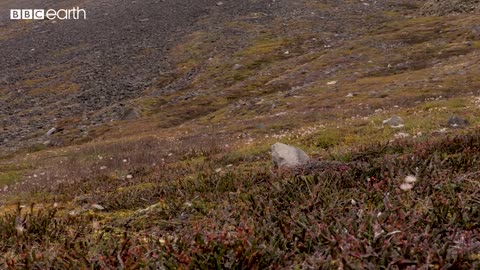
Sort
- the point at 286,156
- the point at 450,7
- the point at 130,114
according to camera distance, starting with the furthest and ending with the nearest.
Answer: the point at 450,7 → the point at 130,114 → the point at 286,156

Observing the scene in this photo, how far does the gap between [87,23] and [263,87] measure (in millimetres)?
49917

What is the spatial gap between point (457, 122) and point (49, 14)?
94846mm

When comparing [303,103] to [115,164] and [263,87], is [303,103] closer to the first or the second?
[263,87]

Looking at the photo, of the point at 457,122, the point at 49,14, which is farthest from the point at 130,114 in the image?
the point at 49,14

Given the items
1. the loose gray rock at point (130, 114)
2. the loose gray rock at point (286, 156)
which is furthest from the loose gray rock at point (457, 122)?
the loose gray rock at point (130, 114)

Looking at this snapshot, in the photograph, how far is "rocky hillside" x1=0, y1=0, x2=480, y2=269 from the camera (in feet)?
18.0

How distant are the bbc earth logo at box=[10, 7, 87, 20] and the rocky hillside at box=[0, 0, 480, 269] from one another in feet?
11.1

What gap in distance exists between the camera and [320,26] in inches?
2798

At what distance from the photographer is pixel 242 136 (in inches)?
1062

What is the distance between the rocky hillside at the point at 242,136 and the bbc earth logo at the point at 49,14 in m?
3.39

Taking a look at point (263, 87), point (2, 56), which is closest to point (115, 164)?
point (263, 87)

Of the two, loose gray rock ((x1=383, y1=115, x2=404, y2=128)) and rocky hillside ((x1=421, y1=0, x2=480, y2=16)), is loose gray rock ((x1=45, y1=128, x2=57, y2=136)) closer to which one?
loose gray rock ((x1=383, y1=115, x2=404, y2=128))

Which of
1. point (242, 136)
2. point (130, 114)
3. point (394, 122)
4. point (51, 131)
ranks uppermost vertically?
point (394, 122)

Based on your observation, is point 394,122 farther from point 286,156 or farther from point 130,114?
point 130,114
